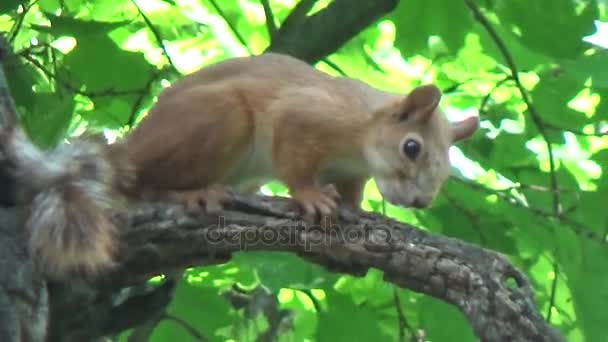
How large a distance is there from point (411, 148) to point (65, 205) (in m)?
1.06

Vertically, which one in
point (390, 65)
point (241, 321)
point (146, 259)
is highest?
point (146, 259)

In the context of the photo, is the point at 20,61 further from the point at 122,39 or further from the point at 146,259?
the point at 146,259

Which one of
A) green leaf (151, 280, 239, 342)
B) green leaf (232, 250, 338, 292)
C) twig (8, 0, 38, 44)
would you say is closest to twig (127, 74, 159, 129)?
twig (8, 0, 38, 44)

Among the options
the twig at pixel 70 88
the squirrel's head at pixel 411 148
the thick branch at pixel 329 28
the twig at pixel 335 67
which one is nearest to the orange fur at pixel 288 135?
the squirrel's head at pixel 411 148

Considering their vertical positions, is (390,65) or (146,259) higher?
(146,259)

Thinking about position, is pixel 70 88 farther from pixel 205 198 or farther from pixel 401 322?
pixel 401 322

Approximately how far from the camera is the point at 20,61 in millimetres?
3414

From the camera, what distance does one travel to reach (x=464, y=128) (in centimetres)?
348

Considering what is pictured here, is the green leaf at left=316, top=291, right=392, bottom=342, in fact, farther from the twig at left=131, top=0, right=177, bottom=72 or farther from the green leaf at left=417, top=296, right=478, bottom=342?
the twig at left=131, top=0, right=177, bottom=72

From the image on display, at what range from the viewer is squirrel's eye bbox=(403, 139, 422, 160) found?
325cm

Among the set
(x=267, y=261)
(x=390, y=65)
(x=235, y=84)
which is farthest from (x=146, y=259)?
(x=390, y=65)

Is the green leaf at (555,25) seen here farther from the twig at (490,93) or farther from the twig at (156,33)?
the twig at (156,33)

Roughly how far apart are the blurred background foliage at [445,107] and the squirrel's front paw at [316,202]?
21 cm

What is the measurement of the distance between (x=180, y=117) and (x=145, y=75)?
622 millimetres
